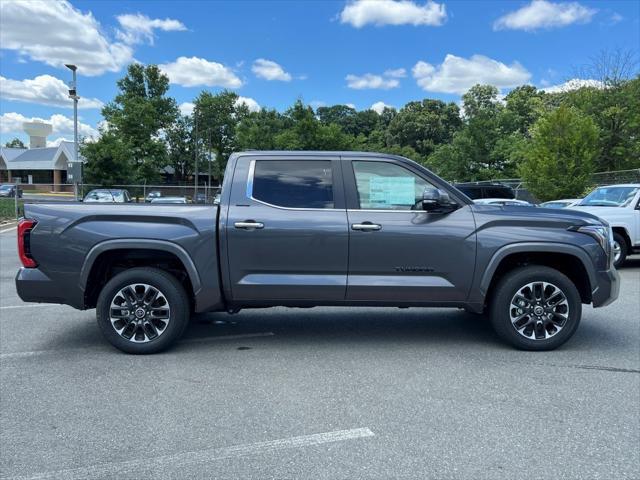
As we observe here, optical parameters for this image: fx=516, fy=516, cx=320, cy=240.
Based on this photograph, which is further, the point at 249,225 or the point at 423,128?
the point at 423,128

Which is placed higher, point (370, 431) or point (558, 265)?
point (558, 265)

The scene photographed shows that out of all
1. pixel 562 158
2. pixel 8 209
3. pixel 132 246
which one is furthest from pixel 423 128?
pixel 132 246

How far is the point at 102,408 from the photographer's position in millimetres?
3855

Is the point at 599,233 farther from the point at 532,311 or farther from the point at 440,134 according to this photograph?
the point at 440,134

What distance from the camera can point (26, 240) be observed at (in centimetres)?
489

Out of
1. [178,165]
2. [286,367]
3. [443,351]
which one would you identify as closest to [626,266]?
[443,351]

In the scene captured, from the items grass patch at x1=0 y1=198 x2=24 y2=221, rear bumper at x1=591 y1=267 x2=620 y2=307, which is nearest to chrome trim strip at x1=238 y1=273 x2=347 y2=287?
rear bumper at x1=591 y1=267 x2=620 y2=307

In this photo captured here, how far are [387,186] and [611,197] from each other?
8417mm

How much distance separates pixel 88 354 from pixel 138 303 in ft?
2.48

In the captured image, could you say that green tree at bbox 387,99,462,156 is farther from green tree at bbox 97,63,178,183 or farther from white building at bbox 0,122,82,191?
white building at bbox 0,122,82,191

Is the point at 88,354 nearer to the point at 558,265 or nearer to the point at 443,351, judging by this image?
the point at 443,351

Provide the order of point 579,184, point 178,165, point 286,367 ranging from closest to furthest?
point 286,367 → point 579,184 → point 178,165

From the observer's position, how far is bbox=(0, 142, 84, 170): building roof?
58.4 metres

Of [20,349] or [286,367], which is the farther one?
[20,349]
